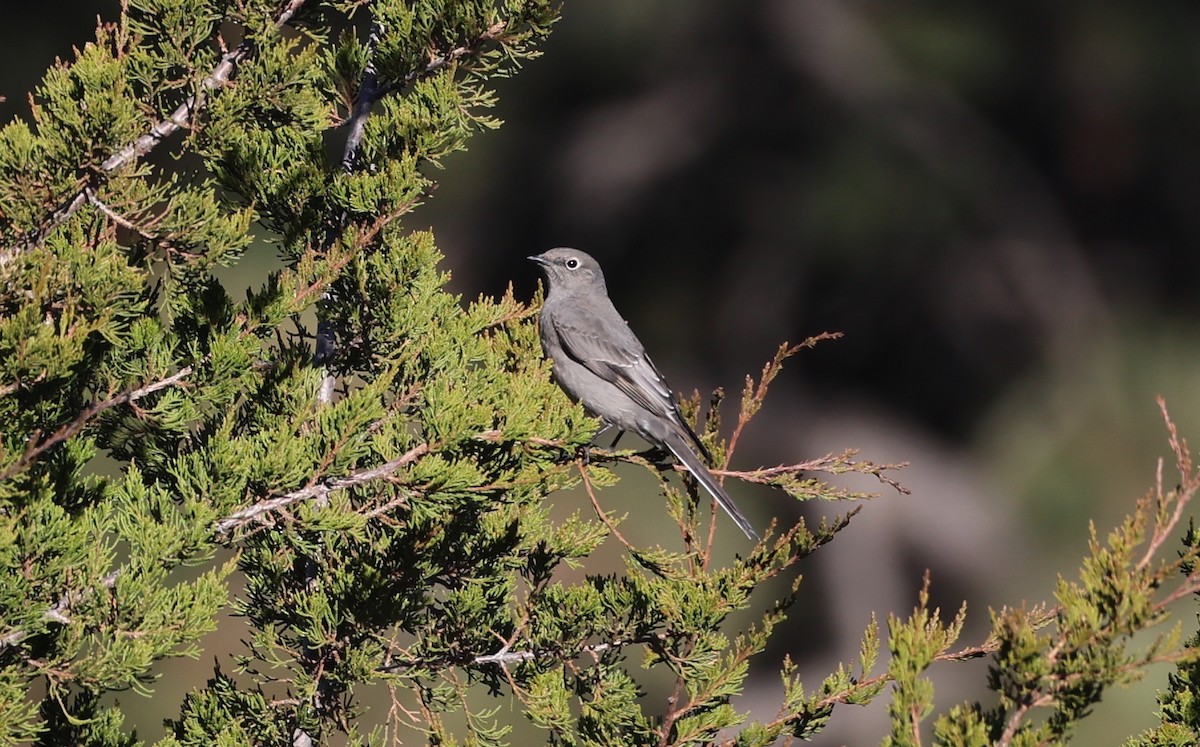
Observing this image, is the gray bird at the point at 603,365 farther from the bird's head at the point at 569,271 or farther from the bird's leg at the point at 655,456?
the bird's leg at the point at 655,456

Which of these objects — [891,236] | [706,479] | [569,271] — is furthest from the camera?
[891,236]

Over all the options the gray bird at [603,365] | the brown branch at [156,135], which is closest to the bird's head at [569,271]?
the gray bird at [603,365]

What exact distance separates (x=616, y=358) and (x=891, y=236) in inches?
157

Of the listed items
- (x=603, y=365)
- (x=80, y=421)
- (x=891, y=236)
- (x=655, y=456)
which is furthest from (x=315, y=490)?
(x=891, y=236)

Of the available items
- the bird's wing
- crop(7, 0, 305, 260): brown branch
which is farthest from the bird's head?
crop(7, 0, 305, 260): brown branch

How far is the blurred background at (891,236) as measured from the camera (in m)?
8.04

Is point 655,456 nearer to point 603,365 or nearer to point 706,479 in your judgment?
point 706,479

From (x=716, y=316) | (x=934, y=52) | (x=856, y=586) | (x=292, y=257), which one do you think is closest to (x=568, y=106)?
(x=716, y=316)

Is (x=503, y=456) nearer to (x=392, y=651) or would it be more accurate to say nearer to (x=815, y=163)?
(x=392, y=651)

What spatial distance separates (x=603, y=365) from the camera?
4754 mm

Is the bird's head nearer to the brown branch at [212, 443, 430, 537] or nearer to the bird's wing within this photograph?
the bird's wing

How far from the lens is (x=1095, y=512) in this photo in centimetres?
793

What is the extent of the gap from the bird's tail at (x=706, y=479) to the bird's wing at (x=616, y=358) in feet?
1.88

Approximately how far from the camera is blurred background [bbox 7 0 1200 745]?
8.04 metres
